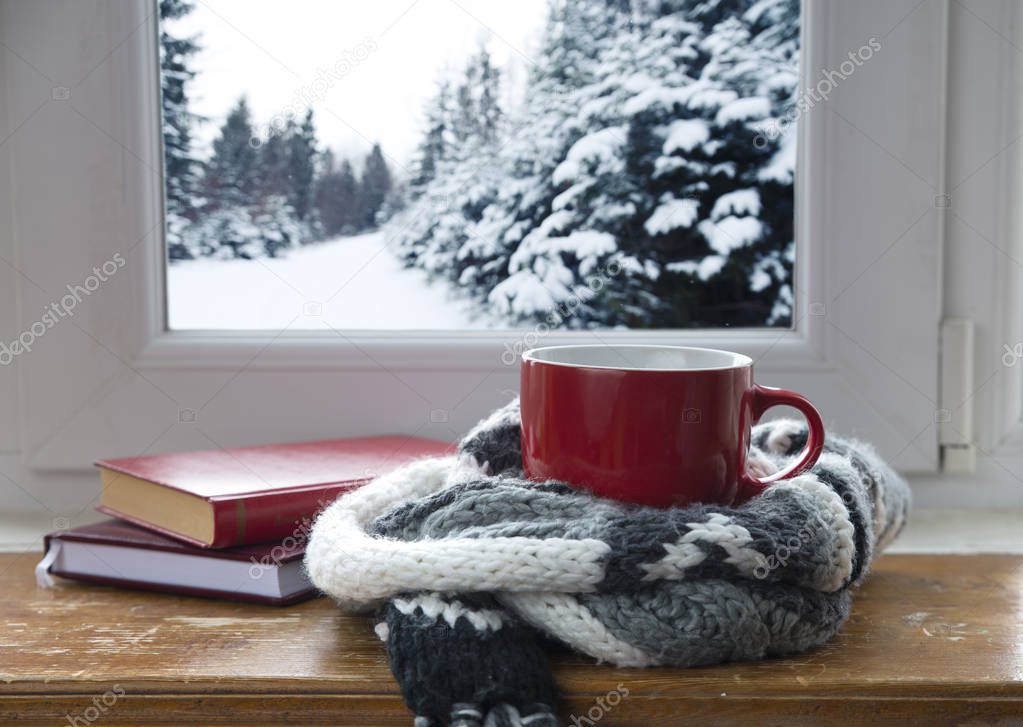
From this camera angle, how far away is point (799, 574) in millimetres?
520

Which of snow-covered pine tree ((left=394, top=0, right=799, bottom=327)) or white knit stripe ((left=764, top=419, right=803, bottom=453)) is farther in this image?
snow-covered pine tree ((left=394, top=0, right=799, bottom=327))

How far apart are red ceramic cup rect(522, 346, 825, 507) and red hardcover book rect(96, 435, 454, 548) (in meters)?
0.19

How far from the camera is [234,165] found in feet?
2.97

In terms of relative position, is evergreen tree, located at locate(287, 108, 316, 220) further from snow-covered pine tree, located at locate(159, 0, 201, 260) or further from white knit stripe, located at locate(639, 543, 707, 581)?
white knit stripe, located at locate(639, 543, 707, 581)

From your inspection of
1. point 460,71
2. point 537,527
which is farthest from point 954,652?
point 460,71

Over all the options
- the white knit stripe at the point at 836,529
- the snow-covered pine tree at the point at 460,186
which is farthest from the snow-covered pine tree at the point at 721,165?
the white knit stripe at the point at 836,529

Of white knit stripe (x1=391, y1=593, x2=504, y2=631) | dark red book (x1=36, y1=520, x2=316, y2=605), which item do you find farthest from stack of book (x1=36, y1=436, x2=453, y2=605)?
white knit stripe (x1=391, y1=593, x2=504, y2=631)

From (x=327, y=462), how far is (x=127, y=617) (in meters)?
0.20

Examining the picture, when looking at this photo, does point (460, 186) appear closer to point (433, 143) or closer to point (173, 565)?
point (433, 143)

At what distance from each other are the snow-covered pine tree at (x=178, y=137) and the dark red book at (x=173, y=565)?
33 cm

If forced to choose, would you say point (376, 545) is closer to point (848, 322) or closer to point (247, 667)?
point (247, 667)

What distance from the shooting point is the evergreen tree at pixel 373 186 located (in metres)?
0.91

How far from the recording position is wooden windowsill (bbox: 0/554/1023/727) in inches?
19.6

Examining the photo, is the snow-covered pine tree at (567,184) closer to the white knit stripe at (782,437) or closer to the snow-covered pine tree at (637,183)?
the snow-covered pine tree at (637,183)
